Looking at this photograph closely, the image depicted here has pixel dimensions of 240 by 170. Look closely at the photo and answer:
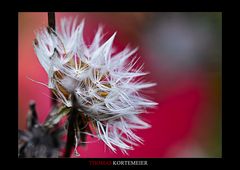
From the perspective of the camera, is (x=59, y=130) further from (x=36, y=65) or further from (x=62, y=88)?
(x=36, y=65)

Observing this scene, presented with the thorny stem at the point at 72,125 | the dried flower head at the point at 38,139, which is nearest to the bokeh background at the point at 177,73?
the dried flower head at the point at 38,139

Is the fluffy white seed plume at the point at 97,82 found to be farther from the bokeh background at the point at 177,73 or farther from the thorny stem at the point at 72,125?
the bokeh background at the point at 177,73

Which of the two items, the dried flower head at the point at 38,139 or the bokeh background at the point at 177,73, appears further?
the bokeh background at the point at 177,73

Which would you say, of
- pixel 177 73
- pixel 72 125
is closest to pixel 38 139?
pixel 72 125

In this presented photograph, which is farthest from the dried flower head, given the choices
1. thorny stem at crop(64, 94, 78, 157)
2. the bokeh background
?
the bokeh background

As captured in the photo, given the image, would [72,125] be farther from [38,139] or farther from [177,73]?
[177,73]
